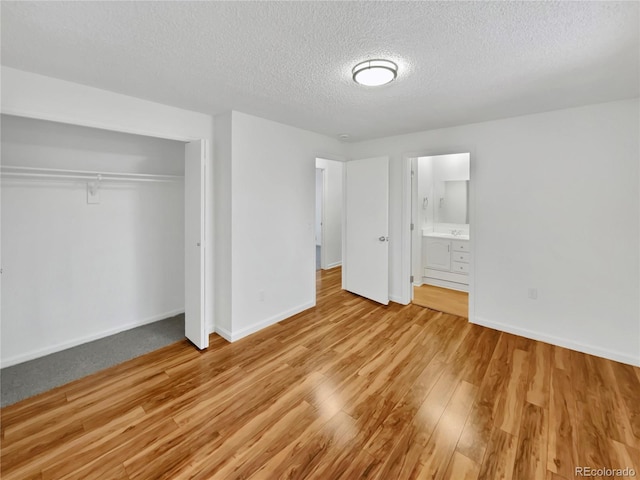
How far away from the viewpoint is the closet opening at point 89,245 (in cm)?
256

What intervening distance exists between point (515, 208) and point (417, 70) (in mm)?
2051

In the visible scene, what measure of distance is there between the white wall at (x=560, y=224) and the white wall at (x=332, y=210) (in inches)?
115

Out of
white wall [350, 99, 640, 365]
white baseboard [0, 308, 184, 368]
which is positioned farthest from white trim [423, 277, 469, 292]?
white baseboard [0, 308, 184, 368]

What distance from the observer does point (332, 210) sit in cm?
643

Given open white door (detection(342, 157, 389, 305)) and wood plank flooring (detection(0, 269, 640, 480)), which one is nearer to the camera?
wood plank flooring (detection(0, 269, 640, 480))

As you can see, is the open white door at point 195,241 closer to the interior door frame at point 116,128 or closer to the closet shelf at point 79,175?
the interior door frame at point 116,128

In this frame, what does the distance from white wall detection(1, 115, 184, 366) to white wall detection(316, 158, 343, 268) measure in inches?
128

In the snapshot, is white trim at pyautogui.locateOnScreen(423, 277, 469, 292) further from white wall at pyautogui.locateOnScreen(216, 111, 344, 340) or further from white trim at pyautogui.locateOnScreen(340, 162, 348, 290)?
white wall at pyautogui.locateOnScreen(216, 111, 344, 340)

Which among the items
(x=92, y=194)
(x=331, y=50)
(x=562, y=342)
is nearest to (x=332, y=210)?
(x=92, y=194)

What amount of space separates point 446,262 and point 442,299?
0.74 metres

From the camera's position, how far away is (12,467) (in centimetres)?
160

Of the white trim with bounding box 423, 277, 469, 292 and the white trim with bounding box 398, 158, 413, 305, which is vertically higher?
the white trim with bounding box 398, 158, 413, 305

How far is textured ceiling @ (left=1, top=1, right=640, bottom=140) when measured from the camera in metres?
1.42

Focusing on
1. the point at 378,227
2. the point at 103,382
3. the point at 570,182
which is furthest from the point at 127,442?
the point at 570,182
